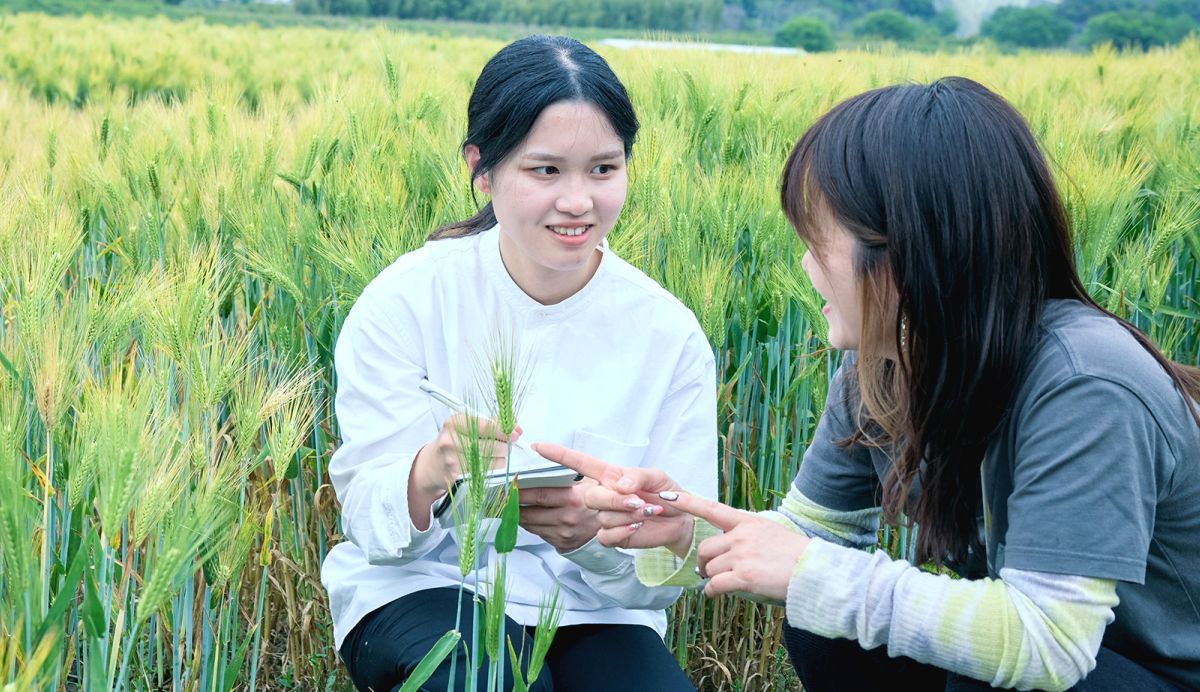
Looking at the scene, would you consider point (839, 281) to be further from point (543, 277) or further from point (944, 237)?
point (543, 277)

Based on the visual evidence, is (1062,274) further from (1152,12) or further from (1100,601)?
(1152,12)

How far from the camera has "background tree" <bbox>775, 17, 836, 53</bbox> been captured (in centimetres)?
2994

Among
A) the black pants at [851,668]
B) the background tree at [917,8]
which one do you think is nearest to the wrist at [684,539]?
the black pants at [851,668]

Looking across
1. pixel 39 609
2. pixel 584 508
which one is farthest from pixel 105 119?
pixel 39 609

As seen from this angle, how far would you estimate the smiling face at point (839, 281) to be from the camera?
1.29 m

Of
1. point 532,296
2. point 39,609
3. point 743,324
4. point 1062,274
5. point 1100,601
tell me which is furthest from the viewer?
point 743,324

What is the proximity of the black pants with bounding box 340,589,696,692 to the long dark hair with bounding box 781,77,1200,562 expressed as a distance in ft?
1.56

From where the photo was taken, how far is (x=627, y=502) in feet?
4.50

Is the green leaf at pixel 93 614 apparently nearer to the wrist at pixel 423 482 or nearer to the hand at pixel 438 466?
the hand at pixel 438 466

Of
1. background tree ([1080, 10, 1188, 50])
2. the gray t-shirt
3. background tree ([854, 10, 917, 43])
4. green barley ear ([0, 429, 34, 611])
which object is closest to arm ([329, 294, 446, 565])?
green barley ear ([0, 429, 34, 611])

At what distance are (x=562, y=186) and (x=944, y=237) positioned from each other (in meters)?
0.55

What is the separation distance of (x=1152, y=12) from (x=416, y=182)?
45.5 meters

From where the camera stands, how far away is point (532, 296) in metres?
1.70

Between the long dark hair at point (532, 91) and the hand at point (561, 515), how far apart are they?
0.46 meters
